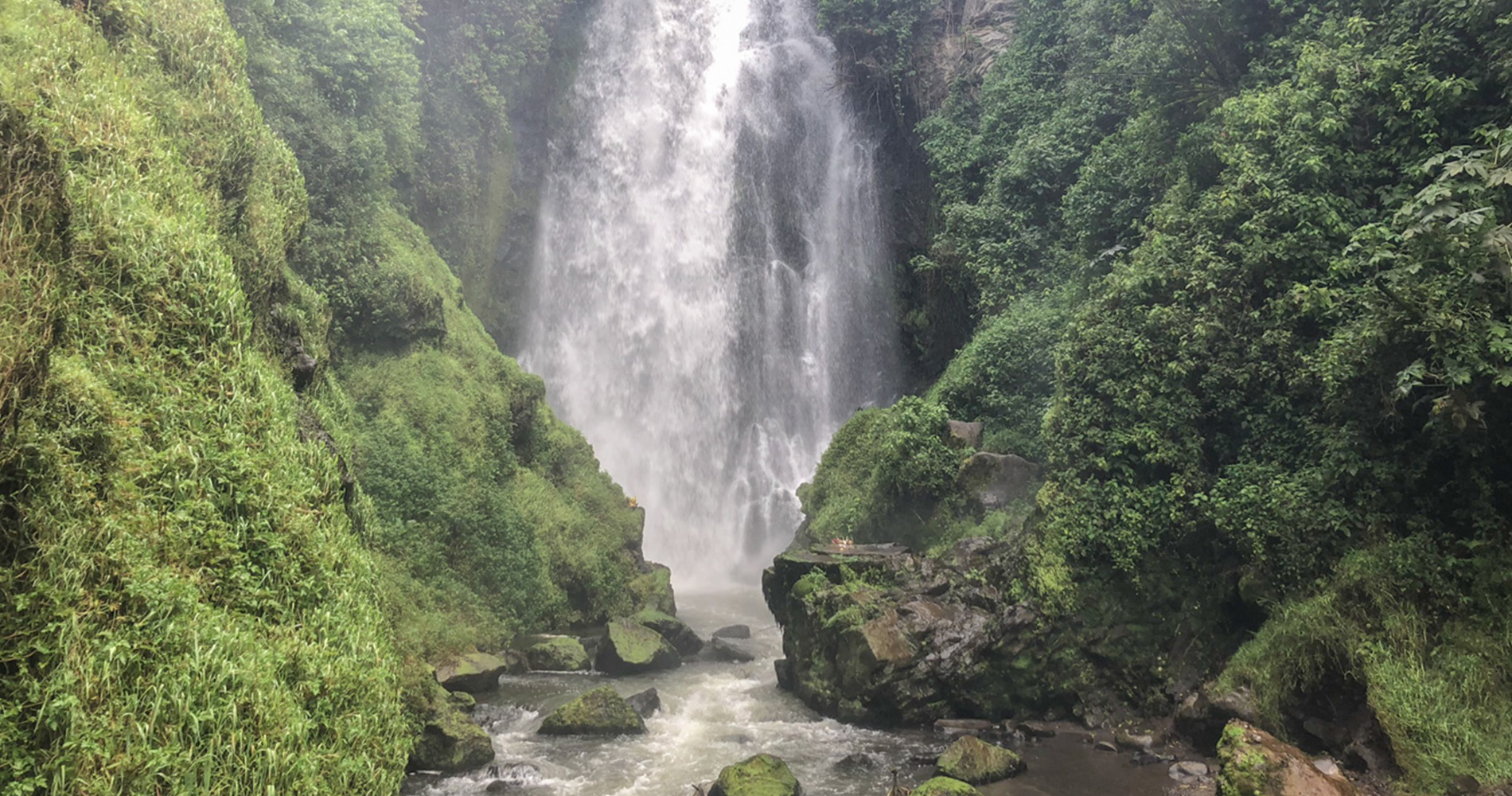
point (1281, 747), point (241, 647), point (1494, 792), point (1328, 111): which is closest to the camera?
point (241, 647)

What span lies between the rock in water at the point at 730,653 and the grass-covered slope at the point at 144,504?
8.92 meters

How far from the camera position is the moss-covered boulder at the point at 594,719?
1314 cm

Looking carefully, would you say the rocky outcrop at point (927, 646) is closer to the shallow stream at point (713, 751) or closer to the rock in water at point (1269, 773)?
the shallow stream at point (713, 751)

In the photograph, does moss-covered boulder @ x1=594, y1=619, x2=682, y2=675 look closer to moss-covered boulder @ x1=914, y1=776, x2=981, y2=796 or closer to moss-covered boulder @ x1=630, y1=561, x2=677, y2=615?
moss-covered boulder @ x1=630, y1=561, x2=677, y2=615

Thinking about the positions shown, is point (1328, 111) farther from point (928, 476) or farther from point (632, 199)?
point (632, 199)

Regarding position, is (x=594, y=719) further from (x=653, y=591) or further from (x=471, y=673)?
(x=653, y=591)

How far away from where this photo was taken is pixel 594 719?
13180mm

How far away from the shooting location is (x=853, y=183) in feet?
96.3

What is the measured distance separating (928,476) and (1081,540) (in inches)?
161

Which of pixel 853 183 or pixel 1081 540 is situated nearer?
pixel 1081 540

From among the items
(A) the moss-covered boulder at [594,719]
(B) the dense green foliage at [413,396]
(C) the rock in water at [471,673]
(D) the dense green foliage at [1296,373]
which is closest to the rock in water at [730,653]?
(B) the dense green foliage at [413,396]

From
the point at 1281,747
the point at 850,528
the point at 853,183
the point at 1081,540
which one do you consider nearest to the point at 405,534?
the point at 850,528

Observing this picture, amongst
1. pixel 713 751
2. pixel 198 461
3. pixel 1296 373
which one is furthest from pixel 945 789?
pixel 198 461

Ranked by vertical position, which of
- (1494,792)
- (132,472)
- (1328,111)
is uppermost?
(1328,111)
